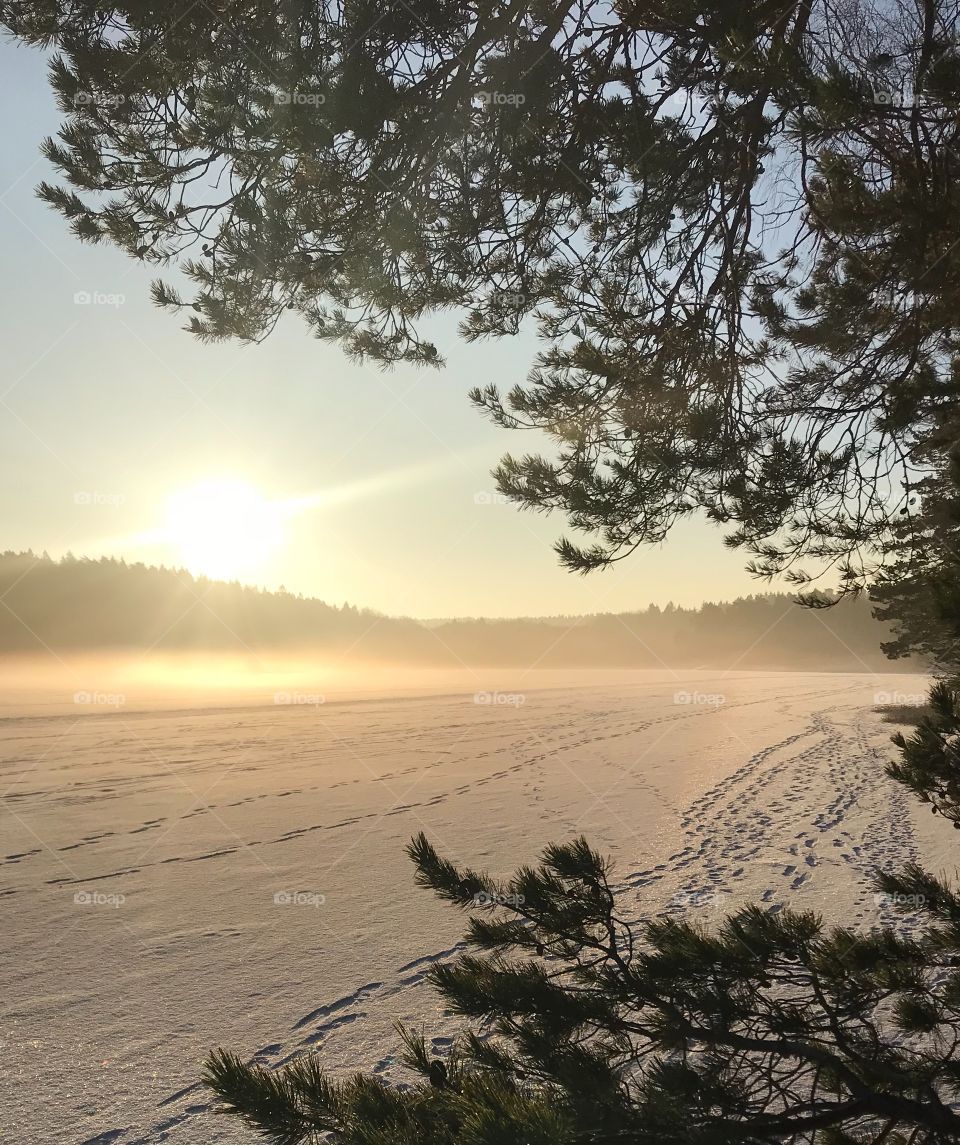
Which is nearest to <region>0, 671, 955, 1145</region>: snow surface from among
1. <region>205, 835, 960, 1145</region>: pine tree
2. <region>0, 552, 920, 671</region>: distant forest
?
<region>205, 835, 960, 1145</region>: pine tree

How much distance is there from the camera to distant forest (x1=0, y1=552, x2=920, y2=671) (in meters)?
78.9

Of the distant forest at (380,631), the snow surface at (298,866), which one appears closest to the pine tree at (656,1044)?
the snow surface at (298,866)

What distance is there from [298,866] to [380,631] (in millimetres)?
94604

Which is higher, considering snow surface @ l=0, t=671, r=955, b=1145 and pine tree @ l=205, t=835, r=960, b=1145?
pine tree @ l=205, t=835, r=960, b=1145

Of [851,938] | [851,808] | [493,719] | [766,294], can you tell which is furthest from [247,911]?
[493,719]

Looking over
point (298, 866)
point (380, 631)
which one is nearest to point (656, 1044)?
point (298, 866)

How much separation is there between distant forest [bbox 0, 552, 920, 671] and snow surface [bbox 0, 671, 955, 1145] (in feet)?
204

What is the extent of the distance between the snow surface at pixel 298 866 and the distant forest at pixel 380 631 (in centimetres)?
6209

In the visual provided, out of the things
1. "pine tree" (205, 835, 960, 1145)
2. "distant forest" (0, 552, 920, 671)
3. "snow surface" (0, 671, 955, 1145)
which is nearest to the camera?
"pine tree" (205, 835, 960, 1145)

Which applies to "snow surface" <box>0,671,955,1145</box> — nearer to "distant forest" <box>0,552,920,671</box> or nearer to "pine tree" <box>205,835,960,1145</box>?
"pine tree" <box>205,835,960,1145</box>

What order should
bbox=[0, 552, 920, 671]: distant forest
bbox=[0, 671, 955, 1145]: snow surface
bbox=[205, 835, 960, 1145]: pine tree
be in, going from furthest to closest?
bbox=[0, 552, 920, 671]: distant forest, bbox=[0, 671, 955, 1145]: snow surface, bbox=[205, 835, 960, 1145]: pine tree

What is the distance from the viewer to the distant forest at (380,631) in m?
78.9

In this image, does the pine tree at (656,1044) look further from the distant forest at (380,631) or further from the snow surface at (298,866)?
the distant forest at (380,631)

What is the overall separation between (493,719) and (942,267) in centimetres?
1783
